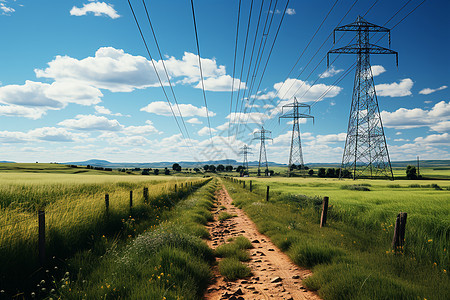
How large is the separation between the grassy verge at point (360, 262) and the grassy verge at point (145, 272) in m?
2.98

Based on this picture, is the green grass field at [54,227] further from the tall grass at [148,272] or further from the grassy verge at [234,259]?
the grassy verge at [234,259]

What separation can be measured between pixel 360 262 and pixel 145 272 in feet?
18.6

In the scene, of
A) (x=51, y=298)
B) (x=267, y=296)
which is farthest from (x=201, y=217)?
(x=51, y=298)

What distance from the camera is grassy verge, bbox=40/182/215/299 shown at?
4.71 metres

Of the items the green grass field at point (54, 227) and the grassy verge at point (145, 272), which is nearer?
the grassy verge at point (145, 272)

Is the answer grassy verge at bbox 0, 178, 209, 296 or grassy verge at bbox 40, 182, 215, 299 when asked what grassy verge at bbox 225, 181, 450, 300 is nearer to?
grassy verge at bbox 40, 182, 215, 299

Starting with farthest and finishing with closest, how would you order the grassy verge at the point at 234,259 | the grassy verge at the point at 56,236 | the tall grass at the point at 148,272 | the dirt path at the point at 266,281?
the grassy verge at the point at 234,259, the dirt path at the point at 266,281, the grassy verge at the point at 56,236, the tall grass at the point at 148,272

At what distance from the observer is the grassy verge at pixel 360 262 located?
4.80 metres

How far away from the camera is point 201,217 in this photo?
44.4 feet

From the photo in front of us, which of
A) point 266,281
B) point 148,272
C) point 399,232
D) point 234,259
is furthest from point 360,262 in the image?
point 148,272

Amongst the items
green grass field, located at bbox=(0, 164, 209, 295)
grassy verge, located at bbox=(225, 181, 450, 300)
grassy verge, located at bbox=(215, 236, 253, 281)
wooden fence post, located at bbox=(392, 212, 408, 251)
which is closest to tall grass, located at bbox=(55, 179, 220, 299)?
grassy verge, located at bbox=(215, 236, 253, 281)

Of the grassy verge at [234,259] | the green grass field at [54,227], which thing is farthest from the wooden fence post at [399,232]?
the green grass field at [54,227]

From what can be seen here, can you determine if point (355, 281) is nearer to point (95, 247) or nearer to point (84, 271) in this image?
point (84, 271)

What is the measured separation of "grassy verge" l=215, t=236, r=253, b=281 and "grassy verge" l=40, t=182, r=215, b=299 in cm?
50
